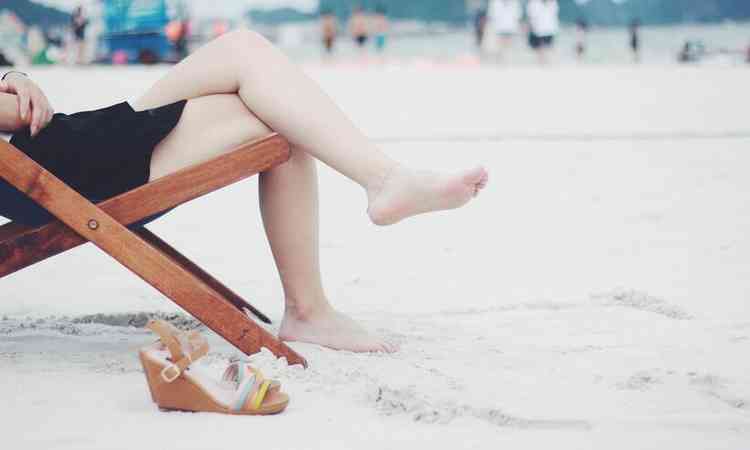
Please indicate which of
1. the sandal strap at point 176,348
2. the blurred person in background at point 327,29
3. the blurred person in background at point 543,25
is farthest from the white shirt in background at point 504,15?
the sandal strap at point 176,348

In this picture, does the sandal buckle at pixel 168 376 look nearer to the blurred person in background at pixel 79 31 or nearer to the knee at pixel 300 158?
the knee at pixel 300 158

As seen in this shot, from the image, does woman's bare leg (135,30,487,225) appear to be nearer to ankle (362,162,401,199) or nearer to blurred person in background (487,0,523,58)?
ankle (362,162,401,199)

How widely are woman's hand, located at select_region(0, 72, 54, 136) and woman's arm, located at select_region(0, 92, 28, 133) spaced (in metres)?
0.01

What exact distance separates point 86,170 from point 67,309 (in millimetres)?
1140

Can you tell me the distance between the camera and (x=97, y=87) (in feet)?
41.7

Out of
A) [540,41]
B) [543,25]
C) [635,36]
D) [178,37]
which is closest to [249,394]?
[540,41]

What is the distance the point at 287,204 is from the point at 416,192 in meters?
0.40

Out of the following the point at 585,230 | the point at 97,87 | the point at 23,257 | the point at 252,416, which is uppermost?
the point at 23,257

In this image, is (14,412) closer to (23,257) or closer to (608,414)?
(23,257)

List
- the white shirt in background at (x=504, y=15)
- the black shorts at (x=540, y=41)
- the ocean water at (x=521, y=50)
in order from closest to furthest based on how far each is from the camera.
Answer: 1. the black shorts at (x=540, y=41)
2. the white shirt in background at (x=504, y=15)
3. the ocean water at (x=521, y=50)

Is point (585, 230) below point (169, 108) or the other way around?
below

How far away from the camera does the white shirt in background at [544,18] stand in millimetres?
19547

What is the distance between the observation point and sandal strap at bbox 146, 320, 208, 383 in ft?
7.96

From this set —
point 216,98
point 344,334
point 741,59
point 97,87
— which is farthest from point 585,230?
point 741,59
